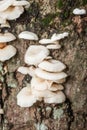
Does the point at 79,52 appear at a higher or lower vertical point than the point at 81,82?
higher

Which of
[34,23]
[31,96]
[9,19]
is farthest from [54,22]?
[31,96]

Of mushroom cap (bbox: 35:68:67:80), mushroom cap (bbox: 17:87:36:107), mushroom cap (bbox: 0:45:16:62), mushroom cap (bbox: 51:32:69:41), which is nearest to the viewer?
mushroom cap (bbox: 35:68:67:80)

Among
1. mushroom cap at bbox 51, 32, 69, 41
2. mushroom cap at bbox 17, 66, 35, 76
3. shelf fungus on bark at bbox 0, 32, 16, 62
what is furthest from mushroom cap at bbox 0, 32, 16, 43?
mushroom cap at bbox 51, 32, 69, 41

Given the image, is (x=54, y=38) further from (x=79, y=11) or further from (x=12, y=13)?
(x=12, y=13)

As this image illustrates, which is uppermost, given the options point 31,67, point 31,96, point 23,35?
point 23,35

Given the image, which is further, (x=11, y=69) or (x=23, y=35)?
(x=11, y=69)

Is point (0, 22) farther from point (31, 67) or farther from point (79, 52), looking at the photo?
point (79, 52)

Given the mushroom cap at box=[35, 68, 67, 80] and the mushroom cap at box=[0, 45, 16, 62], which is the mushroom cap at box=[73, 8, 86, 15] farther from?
the mushroom cap at box=[0, 45, 16, 62]

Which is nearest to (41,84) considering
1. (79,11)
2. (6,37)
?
(6,37)
